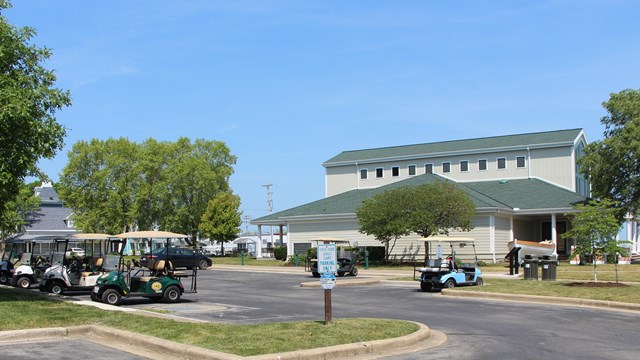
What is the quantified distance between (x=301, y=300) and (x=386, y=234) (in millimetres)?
19064

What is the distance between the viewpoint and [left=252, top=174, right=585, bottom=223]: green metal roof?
41.3m


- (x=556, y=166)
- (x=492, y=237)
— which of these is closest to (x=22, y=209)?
(x=492, y=237)

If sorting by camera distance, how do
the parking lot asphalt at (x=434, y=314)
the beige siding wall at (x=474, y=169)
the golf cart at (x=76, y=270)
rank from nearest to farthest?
1. the parking lot asphalt at (x=434, y=314)
2. the golf cart at (x=76, y=270)
3. the beige siding wall at (x=474, y=169)

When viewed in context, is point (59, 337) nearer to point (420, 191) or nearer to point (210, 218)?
point (420, 191)

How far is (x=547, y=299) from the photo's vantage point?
61.5 feet

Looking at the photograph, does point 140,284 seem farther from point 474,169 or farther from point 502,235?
point 474,169

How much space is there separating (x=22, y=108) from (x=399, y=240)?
30.7 metres

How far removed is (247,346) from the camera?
10016mm

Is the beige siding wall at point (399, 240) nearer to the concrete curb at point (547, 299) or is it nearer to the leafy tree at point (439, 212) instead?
the leafy tree at point (439, 212)

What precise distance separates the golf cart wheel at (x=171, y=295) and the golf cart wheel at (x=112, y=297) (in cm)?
123

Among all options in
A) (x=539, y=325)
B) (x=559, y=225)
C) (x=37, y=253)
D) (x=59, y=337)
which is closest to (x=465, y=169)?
(x=559, y=225)

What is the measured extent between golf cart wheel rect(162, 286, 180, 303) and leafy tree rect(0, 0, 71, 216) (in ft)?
15.7

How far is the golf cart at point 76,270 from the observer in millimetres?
20312

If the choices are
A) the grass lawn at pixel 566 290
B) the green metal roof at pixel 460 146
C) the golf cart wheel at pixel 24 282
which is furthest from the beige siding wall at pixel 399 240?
the golf cart wheel at pixel 24 282
